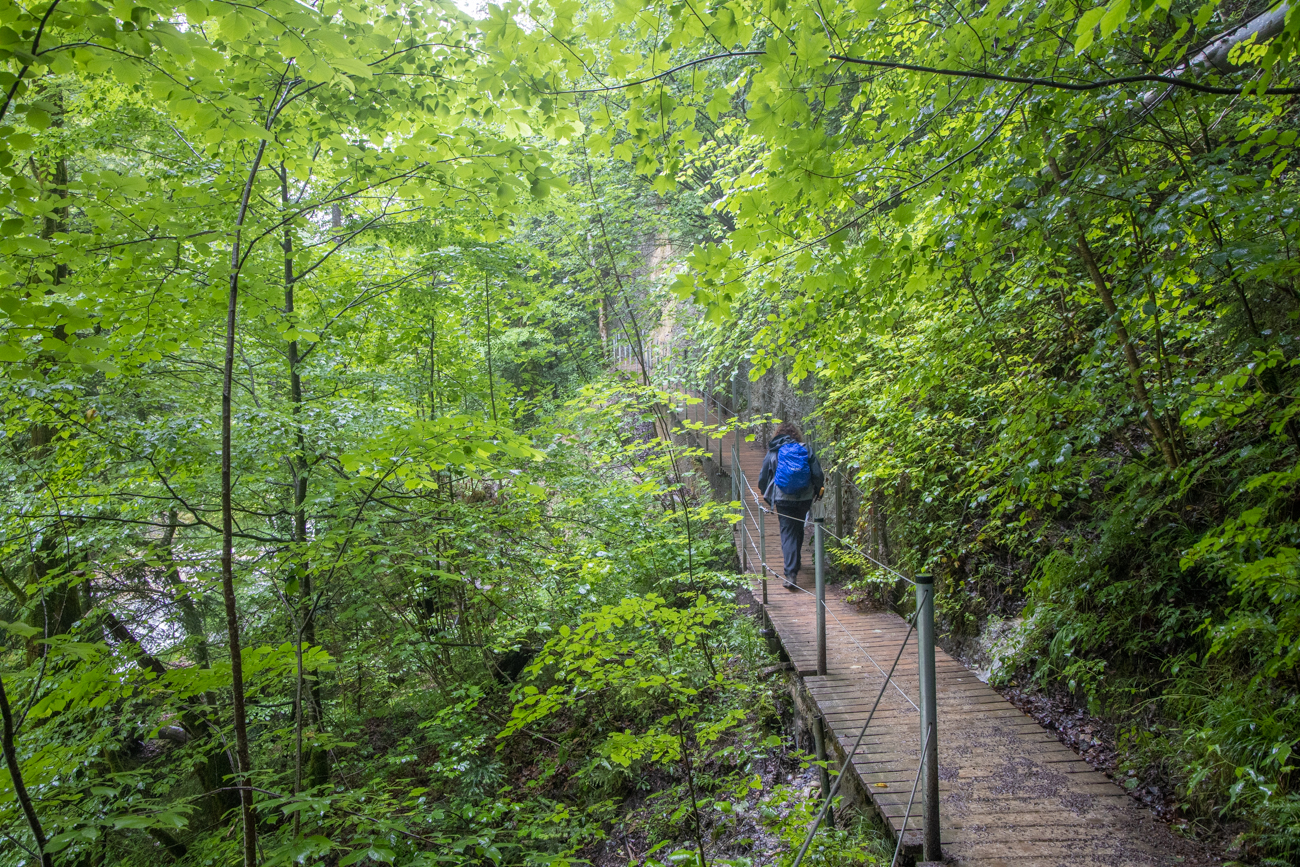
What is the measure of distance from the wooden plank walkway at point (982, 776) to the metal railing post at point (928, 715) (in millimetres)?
89

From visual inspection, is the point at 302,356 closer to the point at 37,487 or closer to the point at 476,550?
the point at 37,487

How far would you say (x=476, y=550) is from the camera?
4.60 m

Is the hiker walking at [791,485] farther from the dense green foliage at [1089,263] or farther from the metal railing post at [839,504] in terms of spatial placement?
the dense green foliage at [1089,263]

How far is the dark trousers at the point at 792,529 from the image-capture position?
23.8 ft

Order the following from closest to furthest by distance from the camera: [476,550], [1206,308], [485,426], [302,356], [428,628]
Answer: [485,426], [1206,308], [476,550], [302,356], [428,628]

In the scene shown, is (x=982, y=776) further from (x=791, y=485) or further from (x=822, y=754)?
(x=791, y=485)

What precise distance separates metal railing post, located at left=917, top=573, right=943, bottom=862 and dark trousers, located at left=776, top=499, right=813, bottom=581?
4.19m

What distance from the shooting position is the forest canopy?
7.93ft

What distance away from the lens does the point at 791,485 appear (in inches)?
281

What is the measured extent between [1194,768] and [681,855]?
255 cm

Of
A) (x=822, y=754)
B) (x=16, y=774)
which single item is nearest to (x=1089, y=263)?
(x=822, y=754)

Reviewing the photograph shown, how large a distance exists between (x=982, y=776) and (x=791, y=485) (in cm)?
389

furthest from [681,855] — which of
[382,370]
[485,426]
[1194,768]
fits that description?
[382,370]

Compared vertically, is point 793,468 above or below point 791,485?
above
